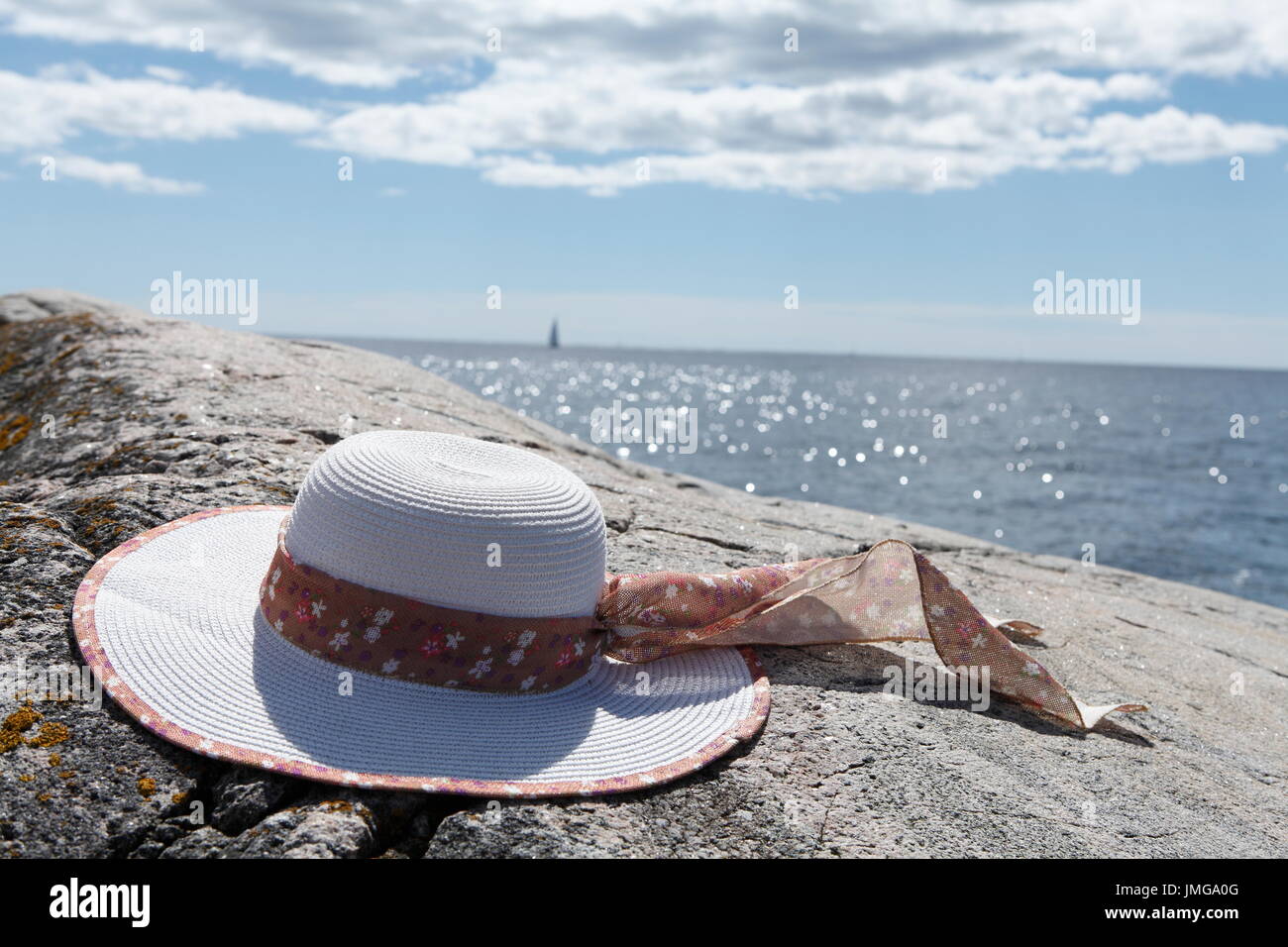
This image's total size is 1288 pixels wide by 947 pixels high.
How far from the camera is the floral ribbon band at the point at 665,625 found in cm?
294

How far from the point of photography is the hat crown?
9.57ft

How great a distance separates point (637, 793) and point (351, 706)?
0.82 meters

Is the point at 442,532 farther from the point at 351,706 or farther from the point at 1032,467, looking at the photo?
the point at 1032,467

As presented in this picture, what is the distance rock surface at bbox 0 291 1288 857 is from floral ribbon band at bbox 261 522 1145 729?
16cm

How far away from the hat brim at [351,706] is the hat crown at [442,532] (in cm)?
29

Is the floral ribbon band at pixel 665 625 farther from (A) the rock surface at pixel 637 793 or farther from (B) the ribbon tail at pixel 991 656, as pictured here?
(A) the rock surface at pixel 637 793

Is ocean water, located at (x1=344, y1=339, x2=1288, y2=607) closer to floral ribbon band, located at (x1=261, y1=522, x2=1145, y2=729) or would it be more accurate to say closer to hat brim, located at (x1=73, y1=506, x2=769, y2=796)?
floral ribbon band, located at (x1=261, y1=522, x2=1145, y2=729)

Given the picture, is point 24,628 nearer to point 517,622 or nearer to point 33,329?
point 517,622

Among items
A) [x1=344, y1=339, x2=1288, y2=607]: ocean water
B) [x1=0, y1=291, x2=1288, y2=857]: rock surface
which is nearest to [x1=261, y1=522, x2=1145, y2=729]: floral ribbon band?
[x1=0, y1=291, x2=1288, y2=857]: rock surface

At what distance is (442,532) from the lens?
2916 mm
